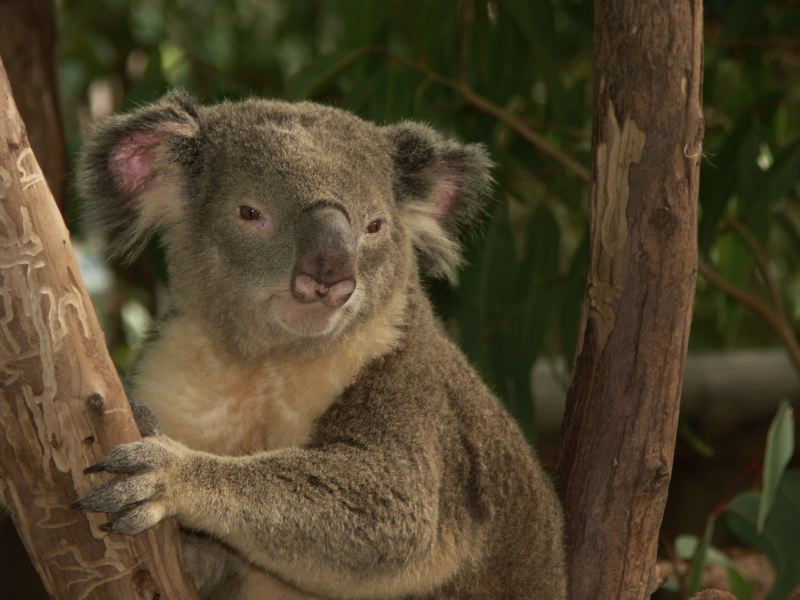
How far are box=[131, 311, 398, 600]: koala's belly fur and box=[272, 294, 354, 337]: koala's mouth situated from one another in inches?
5.2

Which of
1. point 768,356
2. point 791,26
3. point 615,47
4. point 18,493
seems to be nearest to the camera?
point 18,493

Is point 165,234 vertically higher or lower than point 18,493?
higher

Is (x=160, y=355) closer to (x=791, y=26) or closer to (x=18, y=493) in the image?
(x=18, y=493)

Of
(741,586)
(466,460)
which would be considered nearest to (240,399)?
(466,460)

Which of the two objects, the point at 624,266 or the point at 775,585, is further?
the point at 775,585

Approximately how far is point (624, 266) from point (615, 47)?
1.52 ft

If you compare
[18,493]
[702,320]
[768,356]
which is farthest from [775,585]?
[702,320]

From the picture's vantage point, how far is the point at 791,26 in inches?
169

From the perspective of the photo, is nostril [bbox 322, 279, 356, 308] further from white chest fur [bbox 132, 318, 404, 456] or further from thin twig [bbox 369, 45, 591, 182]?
thin twig [bbox 369, 45, 591, 182]

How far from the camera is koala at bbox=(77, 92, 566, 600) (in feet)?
6.94

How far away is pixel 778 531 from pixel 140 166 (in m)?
2.20

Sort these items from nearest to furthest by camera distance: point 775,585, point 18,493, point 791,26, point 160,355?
point 18,493 < point 160,355 < point 775,585 < point 791,26

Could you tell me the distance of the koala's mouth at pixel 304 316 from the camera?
2.20m

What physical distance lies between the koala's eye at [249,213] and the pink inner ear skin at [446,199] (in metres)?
0.60
